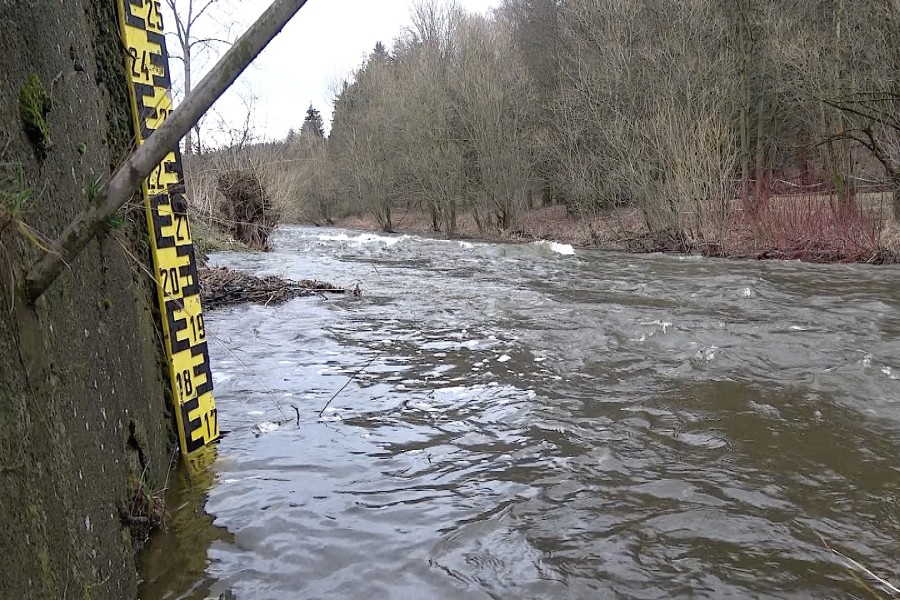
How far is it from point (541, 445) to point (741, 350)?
119 inches

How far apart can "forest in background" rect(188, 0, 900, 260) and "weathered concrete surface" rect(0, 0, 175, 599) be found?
14133 millimetres

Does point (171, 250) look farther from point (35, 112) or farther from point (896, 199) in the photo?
point (896, 199)

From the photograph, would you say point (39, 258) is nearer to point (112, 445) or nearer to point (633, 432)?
point (112, 445)

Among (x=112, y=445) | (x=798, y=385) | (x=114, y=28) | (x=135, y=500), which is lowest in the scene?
(x=798, y=385)

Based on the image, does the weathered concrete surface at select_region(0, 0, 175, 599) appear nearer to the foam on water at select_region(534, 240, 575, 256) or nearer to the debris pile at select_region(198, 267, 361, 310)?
the debris pile at select_region(198, 267, 361, 310)

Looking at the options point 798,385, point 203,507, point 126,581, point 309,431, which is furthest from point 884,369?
point 126,581

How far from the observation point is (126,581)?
2.06 meters

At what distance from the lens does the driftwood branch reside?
1.49 m

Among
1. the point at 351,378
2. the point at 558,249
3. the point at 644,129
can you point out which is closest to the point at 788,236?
the point at 558,249

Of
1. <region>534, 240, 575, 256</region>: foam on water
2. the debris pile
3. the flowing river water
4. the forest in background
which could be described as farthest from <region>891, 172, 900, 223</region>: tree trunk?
Result: the debris pile

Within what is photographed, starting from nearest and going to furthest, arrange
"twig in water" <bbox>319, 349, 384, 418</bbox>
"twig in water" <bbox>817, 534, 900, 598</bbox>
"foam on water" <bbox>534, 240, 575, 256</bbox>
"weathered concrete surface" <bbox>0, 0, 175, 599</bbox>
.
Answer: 1. "weathered concrete surface" <bbox>0, 0, 175, 599</bbox>
2. "twig in water" <bbox>817, 534, 900, 598</bbox>
3. "twig in water" <bbox>319, 349, 384, 418</bbox>
4. "foam on water" <bbox>534, 240, 575, 256</bbox>

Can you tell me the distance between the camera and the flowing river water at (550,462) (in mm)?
2434

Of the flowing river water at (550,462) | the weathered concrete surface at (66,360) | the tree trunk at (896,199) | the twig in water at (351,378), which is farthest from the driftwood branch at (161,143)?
the tree trunk at (896,199)

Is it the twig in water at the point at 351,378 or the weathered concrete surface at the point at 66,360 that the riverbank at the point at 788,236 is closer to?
the twig in water at the point at 351,378
